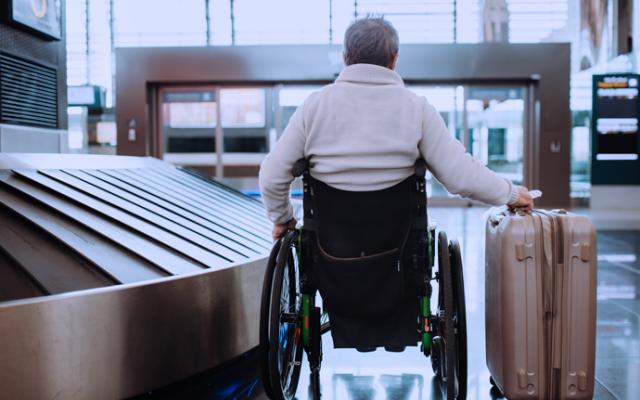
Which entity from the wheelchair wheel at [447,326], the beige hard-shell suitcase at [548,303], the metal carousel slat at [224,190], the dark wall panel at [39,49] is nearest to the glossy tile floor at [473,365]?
the beige hard-shell suitcase at [548,303]

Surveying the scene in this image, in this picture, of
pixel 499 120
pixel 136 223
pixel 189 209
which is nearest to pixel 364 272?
pixel 136 223

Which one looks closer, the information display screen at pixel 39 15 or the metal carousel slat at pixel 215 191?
the metal carousel slat at pixel 215 191

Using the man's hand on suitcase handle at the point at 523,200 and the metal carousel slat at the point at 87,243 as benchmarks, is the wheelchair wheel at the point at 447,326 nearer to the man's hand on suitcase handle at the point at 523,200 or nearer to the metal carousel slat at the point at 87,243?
the man's hand on suitcase handle at the point at 523,200

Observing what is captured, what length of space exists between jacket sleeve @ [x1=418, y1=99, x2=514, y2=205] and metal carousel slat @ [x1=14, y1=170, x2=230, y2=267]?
1.20m

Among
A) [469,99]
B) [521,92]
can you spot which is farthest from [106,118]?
[521,92]

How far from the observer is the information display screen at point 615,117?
14.4m

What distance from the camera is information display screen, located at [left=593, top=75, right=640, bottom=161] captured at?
14352 mm

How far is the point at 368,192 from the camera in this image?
7.48ft

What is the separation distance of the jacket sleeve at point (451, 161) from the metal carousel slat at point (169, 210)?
1.49 metres

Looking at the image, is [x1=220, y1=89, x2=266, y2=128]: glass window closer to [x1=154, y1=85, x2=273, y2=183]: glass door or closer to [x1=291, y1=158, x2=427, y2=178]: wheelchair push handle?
[x1=154, y1=85, x2=273, y2=183]: glass door

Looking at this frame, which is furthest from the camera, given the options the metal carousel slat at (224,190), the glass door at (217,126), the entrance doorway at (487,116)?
the glass door at (217,126)

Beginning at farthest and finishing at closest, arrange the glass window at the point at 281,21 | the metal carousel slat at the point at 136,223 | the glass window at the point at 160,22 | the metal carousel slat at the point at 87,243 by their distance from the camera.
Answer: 1. the glass window at the point at 160,22
2. the glass window at the point at 281,21
3. the metal carousel slat at the point at 136,223
4. the metal carousel slat at the point at 87,243

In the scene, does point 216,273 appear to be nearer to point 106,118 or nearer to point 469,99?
point 469,99

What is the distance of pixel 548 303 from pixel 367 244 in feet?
2.36
